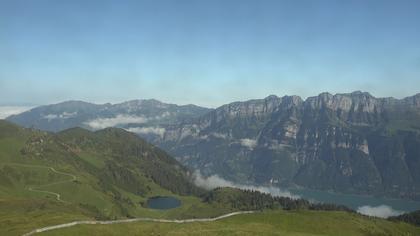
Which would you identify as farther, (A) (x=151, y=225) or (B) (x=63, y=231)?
(A) (x=151, y=225)

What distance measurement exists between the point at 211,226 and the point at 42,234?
63094 mm

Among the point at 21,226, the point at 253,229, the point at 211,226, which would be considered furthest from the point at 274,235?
the point at 21,226

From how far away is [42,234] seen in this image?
554 feet

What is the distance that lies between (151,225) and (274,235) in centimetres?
4895

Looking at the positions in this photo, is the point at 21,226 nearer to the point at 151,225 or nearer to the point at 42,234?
the point at 42,234

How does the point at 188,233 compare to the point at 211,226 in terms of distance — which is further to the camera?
the point at 211,226

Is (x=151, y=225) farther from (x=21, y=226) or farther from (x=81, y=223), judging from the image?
(x=21, y=226)

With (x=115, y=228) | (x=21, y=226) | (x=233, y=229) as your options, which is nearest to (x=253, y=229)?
(x=233, y=229)

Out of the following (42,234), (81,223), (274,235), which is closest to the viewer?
(42,234)

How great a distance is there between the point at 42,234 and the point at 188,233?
160 feet

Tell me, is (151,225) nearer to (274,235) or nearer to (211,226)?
(211,226)

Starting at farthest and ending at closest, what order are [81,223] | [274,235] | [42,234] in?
[81,223] → [274,235] → [42,234]

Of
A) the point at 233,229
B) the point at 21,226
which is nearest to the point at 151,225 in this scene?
the point at 233,229

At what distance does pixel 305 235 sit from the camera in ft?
648
